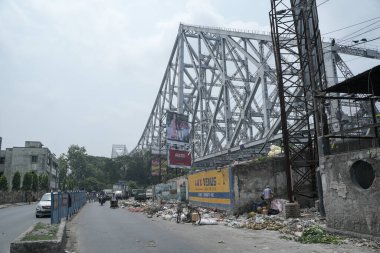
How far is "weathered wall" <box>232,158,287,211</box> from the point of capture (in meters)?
17.0

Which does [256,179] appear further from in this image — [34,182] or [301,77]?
[34,182]

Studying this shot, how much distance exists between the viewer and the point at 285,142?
15.9 m

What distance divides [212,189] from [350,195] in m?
11.8

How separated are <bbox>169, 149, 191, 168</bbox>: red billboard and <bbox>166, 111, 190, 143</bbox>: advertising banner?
8991mm

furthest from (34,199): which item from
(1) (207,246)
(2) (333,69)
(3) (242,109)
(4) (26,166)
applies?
(1) (207,246)

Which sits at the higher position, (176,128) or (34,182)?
(176,128)

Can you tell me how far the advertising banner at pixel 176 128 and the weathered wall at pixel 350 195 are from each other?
126 ft

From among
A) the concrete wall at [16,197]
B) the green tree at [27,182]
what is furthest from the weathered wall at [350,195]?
the green tree at [27,182]

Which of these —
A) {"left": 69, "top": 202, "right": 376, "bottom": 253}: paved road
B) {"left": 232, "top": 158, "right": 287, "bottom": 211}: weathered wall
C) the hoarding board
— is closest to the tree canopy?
the hoarding board

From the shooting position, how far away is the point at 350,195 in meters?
9.26

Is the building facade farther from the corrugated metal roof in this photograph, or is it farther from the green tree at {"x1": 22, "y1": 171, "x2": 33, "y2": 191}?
the corrugated metal roof

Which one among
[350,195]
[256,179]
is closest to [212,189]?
[256,179]

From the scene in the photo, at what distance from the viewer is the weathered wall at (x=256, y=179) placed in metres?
17.0

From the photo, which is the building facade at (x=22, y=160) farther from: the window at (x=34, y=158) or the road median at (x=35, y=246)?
the road median at (x=35, y=246)
